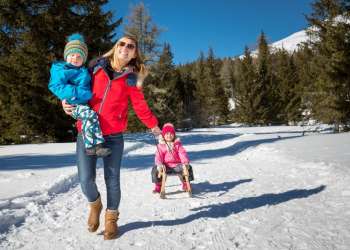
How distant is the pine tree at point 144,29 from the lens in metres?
28.6

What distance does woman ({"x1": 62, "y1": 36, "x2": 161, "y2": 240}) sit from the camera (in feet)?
11.9

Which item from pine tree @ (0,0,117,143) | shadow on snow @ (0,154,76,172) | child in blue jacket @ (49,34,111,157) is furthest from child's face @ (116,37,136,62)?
pine tree @ (0,0,117,143)

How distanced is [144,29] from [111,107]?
26.6m

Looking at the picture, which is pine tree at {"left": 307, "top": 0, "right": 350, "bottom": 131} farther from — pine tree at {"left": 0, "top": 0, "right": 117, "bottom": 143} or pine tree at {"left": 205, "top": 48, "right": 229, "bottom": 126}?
pine tree at {"left": 205, "top": 48, "right": 229, "bottom": 126}

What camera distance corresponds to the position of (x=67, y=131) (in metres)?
18.8

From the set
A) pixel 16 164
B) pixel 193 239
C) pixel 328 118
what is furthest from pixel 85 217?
pixel 328 118

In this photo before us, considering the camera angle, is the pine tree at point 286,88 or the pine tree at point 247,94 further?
the pine tree at point 247,94

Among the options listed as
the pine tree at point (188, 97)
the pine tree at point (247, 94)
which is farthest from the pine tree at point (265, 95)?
the pine tree at point (188, 97)

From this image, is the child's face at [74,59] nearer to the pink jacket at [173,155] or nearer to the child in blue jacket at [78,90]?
the child in blue jacket at [78,90]

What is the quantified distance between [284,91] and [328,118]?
36.3 m

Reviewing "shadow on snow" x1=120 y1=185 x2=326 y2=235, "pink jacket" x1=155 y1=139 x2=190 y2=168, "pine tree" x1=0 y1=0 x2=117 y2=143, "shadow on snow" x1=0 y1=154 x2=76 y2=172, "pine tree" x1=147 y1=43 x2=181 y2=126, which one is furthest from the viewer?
"pine tree" x1=147 y1=43 x2=181 y2=126

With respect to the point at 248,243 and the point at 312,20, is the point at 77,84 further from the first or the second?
the point at 312,20

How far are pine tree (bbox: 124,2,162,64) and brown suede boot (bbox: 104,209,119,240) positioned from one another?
25701mm

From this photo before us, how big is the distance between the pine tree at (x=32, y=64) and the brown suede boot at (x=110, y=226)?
551 inches
